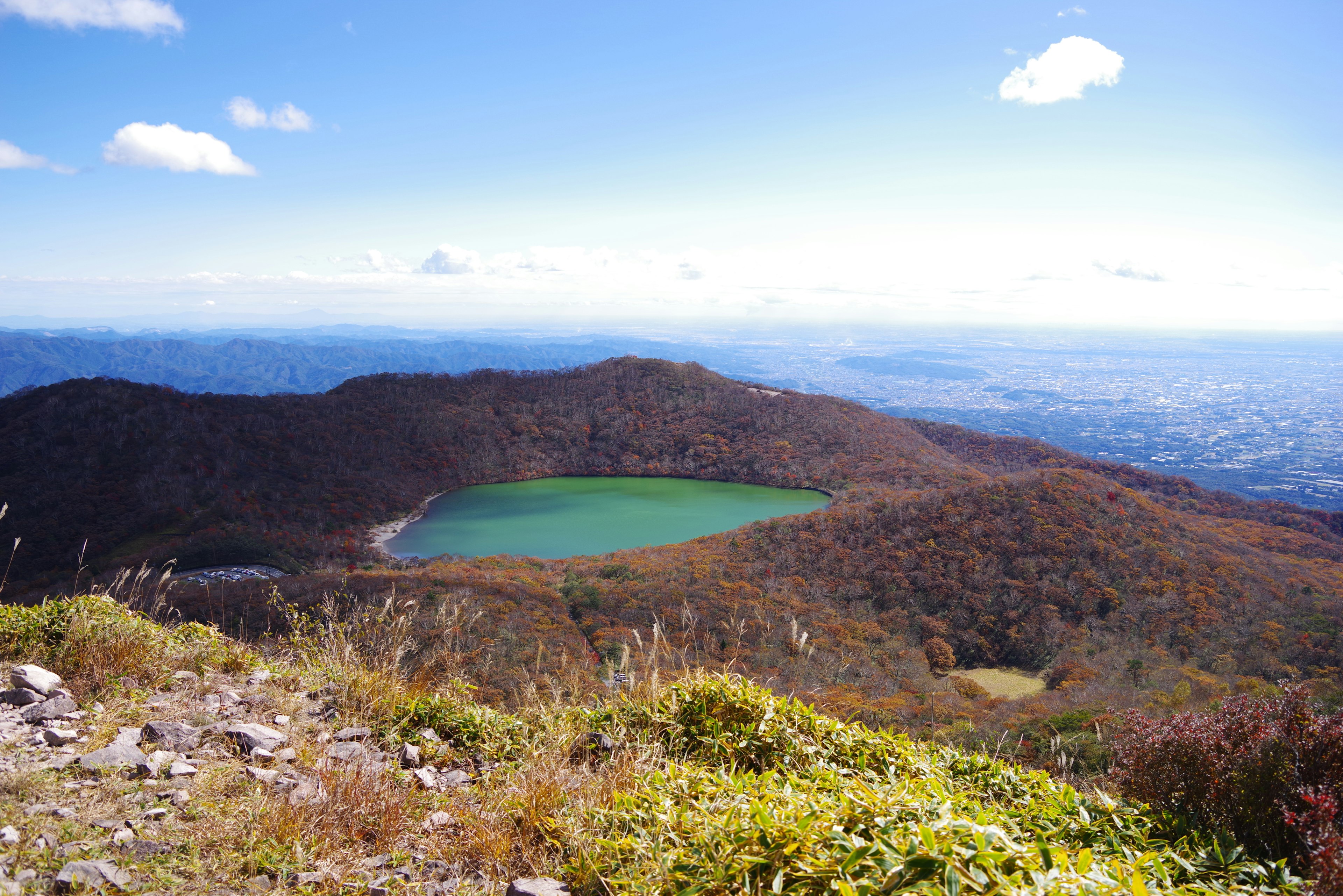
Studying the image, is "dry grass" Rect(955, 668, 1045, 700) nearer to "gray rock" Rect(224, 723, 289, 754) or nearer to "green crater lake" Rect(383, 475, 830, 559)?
"green crater lake" Rect(383, 475, 830, 559)

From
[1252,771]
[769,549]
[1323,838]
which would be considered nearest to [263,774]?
[1323,838]

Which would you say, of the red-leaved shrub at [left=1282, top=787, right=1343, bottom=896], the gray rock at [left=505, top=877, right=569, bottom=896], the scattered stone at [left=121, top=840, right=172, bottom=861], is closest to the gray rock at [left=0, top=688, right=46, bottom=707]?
the scattered stone at [left=121, top=840, right=172, bottom=861]

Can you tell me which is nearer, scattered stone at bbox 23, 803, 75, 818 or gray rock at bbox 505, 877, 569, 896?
gray rock at bbox 505, 877, 569, 896

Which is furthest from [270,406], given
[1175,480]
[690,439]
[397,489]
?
[1175,480]

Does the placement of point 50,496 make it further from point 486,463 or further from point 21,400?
point 486,463

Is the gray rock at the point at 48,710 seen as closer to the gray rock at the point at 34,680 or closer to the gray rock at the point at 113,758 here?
the gray rock at the point at 34,680

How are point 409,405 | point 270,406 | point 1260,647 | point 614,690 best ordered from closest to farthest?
point 614,690, point 1260,647, point 270,406, point 409,405
